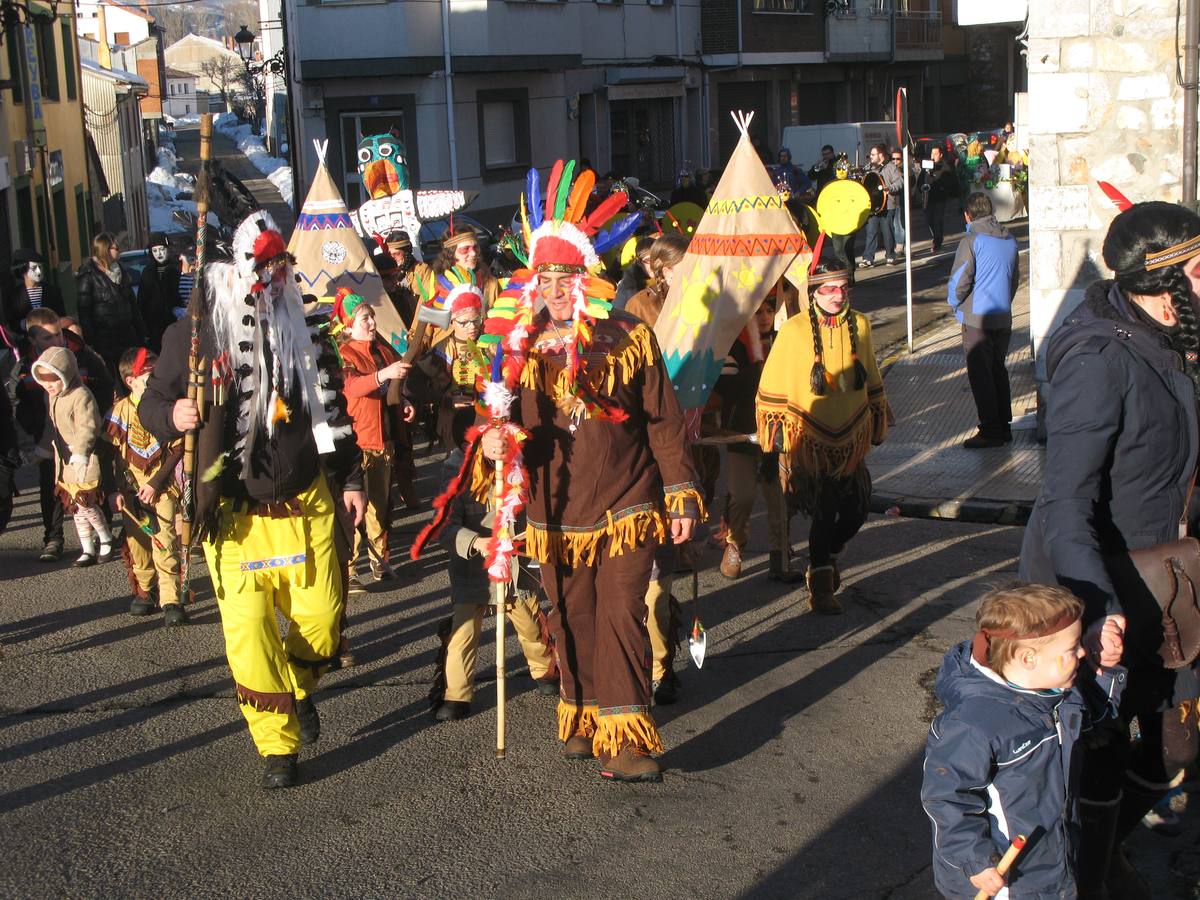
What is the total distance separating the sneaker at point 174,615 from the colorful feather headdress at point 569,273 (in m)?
3.06

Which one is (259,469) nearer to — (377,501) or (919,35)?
(377,501)

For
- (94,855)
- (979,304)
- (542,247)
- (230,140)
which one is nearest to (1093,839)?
(542,247)

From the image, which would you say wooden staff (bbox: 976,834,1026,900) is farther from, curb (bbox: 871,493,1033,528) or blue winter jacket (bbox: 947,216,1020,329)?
blue winter jacket (bbox: 947,216,1020,329)

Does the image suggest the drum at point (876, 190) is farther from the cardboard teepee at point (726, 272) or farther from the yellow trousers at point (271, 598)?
the yellow trousers at point (271, 598)

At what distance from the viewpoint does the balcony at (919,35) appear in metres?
46.5

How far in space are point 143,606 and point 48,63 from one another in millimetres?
21581

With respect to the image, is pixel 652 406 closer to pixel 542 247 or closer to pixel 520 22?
pixel 542 247

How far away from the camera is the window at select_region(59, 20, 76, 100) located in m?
28.2

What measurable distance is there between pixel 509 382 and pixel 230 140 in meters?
64.6

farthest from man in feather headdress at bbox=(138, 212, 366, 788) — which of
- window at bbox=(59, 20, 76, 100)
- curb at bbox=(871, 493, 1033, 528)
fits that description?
window at bbox=(59, 20, 76, 100)

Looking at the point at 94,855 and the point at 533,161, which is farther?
the point at 533,161

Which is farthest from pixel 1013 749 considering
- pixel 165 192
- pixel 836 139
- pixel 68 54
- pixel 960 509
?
pixel 165 192

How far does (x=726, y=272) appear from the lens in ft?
25.1

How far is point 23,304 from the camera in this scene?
1268 centimetres
